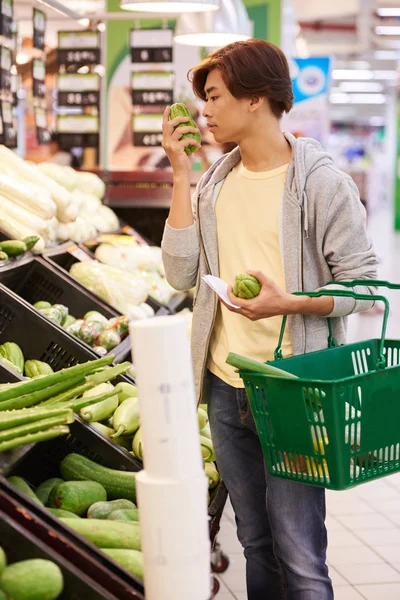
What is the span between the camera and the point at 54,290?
4082mm

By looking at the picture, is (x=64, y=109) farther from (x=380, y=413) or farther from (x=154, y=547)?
(x=154, y=547)

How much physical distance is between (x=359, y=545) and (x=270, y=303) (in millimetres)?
2470

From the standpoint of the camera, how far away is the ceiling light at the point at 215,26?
5395 millimetres

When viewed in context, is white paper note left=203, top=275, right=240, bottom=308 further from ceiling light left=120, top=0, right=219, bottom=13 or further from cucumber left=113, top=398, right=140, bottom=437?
ceiling light left=120, top=0, right=219, bottom=13

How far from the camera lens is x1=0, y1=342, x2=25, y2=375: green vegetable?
3194 mm

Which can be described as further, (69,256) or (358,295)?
(69,256)

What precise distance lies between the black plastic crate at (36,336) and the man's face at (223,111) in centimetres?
112

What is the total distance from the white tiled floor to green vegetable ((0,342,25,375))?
54.9 inches

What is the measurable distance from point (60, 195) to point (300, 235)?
2596 mm

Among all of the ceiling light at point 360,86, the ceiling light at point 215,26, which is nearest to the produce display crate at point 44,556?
the ceiling light at point 215,26

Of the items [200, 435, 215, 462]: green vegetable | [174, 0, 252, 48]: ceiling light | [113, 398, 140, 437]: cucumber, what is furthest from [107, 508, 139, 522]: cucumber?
[174, 0, 252, 48]: ceiling light

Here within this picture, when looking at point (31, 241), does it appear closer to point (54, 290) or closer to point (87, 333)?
point (54, 290)

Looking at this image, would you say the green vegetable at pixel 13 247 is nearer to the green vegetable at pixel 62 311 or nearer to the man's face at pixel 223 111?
the green vegetable at pixel 62 311

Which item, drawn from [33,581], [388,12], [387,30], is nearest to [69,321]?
[33,581]
